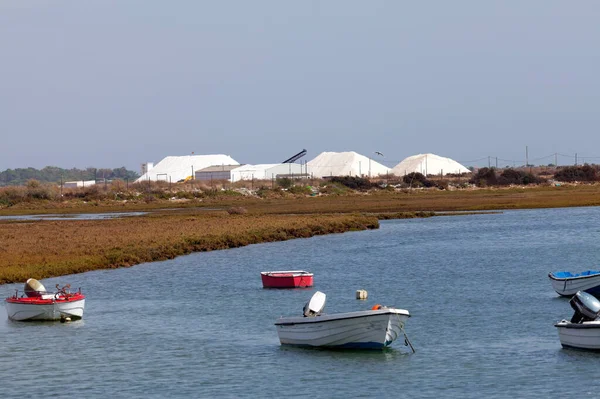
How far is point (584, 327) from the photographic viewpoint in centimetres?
2884

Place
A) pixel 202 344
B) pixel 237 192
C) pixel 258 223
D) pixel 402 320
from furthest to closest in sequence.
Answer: pixel 237 192
pixel 258 223
pixel 202 344
pixel 402 320

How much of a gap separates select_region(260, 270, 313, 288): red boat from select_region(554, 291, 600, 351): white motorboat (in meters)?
18.5

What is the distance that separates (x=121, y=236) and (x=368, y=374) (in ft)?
148

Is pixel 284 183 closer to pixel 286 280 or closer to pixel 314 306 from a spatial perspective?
pixel 286 280

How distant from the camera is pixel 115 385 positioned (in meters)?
27.5

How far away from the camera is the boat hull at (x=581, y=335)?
94.4 ft

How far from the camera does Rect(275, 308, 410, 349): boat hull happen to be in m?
29.1

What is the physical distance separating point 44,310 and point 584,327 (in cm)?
2002

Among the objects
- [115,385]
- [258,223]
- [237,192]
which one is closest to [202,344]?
[115,385]

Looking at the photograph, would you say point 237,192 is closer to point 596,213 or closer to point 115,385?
point 596,213

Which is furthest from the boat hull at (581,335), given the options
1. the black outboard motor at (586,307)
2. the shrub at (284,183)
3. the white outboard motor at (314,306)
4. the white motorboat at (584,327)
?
the shrub at (284,183)

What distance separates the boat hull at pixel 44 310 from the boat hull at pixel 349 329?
994cm

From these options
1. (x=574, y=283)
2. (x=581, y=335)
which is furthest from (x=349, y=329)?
(x=574, y=283)

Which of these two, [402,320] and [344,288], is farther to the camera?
[344,288]
